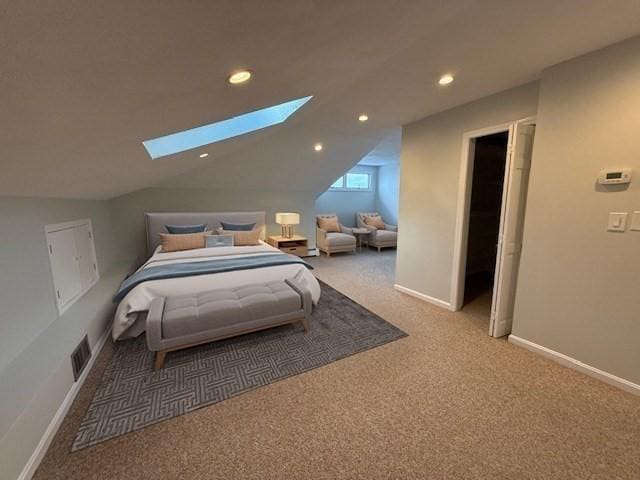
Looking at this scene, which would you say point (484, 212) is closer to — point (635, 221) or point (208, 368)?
point (635, 221)

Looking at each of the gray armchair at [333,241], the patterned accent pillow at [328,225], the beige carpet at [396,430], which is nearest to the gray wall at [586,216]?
the beige carpet at [396,430]

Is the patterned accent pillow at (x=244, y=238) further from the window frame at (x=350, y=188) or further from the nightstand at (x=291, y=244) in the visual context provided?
the window frame at (x=350, y=188)

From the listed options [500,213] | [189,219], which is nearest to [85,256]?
[189,219]

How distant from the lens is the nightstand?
5035 mm

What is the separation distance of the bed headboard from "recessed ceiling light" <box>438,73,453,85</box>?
12.0 feet

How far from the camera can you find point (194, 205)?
4.66 meters

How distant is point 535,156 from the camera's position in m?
2.13

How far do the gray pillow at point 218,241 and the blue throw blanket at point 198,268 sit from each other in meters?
0.84

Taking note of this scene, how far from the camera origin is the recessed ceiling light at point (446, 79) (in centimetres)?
208

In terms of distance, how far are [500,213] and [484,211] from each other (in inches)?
51.8

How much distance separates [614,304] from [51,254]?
4.24 meters

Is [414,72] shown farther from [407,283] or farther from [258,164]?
[258,164]

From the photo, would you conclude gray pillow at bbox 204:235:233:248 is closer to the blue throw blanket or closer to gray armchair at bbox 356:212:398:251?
the blue throw blanket

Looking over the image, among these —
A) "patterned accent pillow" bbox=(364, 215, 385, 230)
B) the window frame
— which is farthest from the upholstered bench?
the window frame
